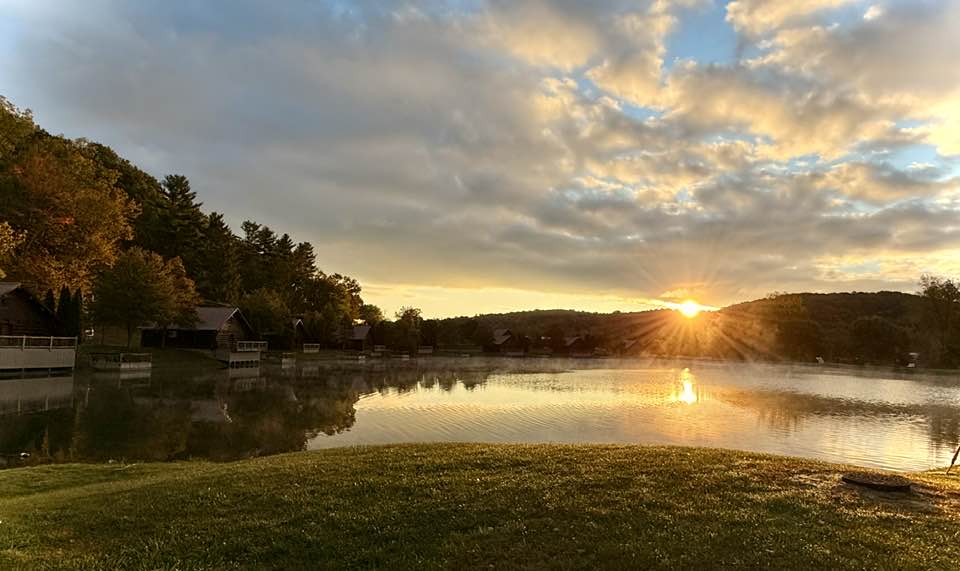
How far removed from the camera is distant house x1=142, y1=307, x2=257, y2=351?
195ft

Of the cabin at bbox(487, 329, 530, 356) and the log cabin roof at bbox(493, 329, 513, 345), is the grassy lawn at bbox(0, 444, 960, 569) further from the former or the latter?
the log cabin roof at bbox(493, 329, 513, 345)

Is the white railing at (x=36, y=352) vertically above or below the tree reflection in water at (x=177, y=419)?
above

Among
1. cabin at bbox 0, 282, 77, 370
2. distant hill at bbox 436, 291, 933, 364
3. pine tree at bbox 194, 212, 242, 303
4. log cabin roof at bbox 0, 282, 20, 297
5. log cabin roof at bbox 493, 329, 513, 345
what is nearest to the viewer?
cabin at bbox 0, 282, 77, 370

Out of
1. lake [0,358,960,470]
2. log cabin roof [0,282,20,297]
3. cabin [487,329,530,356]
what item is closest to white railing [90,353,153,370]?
lake [0,358,960,470]

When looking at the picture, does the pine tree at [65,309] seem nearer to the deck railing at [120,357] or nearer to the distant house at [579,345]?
the deck railing at [120,357]

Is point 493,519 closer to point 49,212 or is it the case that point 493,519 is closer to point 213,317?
point 49,212

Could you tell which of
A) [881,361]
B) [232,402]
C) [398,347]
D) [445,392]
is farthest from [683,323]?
[232,402]

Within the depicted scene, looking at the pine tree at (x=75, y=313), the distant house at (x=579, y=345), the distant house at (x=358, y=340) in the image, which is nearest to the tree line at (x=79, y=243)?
the pine tree at (x=75, y=313)

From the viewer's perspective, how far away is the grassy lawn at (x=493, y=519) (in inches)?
244

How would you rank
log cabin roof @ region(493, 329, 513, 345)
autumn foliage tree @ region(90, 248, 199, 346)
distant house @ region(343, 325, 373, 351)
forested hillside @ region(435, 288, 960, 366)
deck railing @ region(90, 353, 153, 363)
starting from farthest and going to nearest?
1. log cabin roof @ region(493, 329, 513, 345)
2. forested hillside @ region(435, 288, 960, 366)
3. distant house @ region(343, 325, 373, 351)
4. autumn foliage tree @ region(90, 248, 199, 346)
5. deck railing @ region(90, 353, 153, 363)

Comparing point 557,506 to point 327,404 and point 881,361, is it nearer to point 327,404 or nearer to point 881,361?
point 327,404

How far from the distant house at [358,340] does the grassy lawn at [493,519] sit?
8017cm

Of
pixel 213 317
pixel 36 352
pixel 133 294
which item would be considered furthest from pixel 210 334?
pixel 36 352

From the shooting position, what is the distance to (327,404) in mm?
27891
